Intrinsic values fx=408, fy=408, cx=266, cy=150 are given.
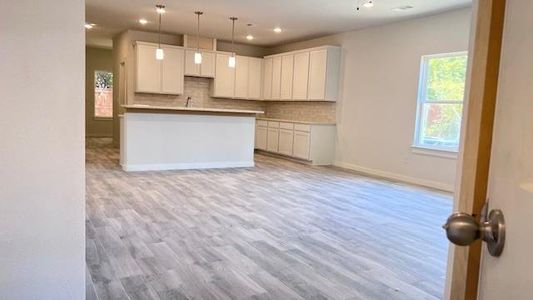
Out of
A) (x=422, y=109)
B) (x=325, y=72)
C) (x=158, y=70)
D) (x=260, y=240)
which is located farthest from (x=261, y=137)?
(x=260, y=240)

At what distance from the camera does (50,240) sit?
1792 millimetres

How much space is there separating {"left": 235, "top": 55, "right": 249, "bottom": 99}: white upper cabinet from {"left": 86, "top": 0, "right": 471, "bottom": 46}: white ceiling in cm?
93

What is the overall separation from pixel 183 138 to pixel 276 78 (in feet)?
11.0

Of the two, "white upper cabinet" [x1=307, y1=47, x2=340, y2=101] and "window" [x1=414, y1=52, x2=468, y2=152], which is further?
"white upper cabinet" [x1=307, y1=47, x2=340, y2=101]

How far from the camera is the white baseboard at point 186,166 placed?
6461mm

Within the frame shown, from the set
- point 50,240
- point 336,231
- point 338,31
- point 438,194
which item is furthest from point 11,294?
point 338,31

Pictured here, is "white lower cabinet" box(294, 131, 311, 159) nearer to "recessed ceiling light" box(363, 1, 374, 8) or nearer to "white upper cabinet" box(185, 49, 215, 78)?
"white upper cabinet" box(185, 49, 215, 78)

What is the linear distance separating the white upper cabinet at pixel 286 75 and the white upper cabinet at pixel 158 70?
220 centimetres

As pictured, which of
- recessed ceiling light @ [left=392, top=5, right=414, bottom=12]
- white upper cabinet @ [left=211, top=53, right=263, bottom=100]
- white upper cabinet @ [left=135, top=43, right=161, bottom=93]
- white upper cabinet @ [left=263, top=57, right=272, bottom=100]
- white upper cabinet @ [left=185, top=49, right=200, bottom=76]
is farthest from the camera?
white upper cabinet @ [left=263, top=57, right=272, bottom=100]

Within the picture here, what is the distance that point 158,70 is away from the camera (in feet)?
27.6

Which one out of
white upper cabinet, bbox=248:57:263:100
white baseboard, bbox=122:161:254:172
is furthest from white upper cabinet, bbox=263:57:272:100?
white baseboard, bbox=122:161:254:172

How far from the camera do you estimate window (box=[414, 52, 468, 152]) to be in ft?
19.3

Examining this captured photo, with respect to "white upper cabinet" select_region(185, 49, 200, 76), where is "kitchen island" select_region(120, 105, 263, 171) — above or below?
below

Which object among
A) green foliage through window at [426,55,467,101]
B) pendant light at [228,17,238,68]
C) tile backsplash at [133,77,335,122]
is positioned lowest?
tile backsplash at [133,77,335,122]
